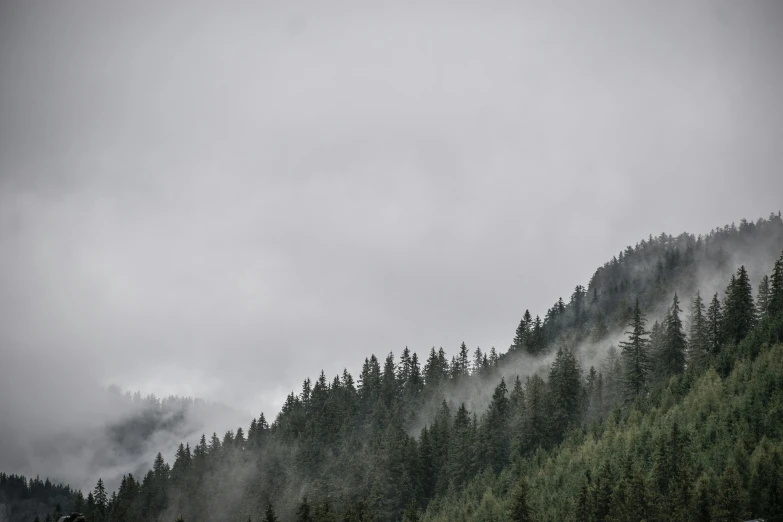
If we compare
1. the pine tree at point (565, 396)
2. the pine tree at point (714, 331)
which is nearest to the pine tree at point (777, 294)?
the pine tree at point (714, 331)

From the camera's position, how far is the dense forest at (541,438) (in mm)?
70250

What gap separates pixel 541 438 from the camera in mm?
109312

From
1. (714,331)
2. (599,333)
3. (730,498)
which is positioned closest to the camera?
(730,498)

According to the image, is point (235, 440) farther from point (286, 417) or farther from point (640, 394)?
point (640, 394)

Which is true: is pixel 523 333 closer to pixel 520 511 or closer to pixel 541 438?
pixel 541 438

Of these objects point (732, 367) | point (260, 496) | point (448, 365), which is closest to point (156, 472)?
point (260, 496)

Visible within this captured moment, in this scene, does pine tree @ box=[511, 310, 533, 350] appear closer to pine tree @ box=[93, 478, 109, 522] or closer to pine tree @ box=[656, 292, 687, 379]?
pine tree @ box=[656, 292, 687, 379]

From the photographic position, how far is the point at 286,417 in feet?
602

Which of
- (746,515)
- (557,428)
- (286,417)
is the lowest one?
(746,515)

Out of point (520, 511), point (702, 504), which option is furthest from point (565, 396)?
point (702, 504)

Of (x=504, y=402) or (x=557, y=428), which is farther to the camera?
(x=504, y=402)

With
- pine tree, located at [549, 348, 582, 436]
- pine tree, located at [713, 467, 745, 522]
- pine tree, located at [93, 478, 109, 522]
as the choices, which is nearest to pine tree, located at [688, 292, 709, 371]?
pine tree, located at [549, 348, 582, 436]

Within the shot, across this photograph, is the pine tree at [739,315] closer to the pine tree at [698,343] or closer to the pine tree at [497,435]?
the pine tree at [698,343]

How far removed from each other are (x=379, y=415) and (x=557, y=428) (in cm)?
5946
